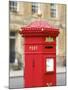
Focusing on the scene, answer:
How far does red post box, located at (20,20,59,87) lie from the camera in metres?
5.65

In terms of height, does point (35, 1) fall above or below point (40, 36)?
above

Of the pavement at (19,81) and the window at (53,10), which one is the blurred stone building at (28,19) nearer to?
the window at (53,10)

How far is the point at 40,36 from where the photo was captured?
564 cm

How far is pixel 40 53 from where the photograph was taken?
5.67 m

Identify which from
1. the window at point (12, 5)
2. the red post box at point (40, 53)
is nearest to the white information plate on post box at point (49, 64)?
the red post box at point (40, 53)

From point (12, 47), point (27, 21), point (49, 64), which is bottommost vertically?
point (49, 64)

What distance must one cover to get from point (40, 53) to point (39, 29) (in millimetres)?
408

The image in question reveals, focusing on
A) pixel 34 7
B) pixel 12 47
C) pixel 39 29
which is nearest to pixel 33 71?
pixel 12 47

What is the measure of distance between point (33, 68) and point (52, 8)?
110 cm

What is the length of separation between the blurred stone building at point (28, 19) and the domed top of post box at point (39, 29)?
0.07 metres

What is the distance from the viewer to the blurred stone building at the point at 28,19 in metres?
5.70

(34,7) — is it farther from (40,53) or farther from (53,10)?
(40,53)

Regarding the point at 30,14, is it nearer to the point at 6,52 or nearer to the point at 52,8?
the point at 52,8

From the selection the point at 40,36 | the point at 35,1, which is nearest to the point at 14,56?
the point at 40,36
